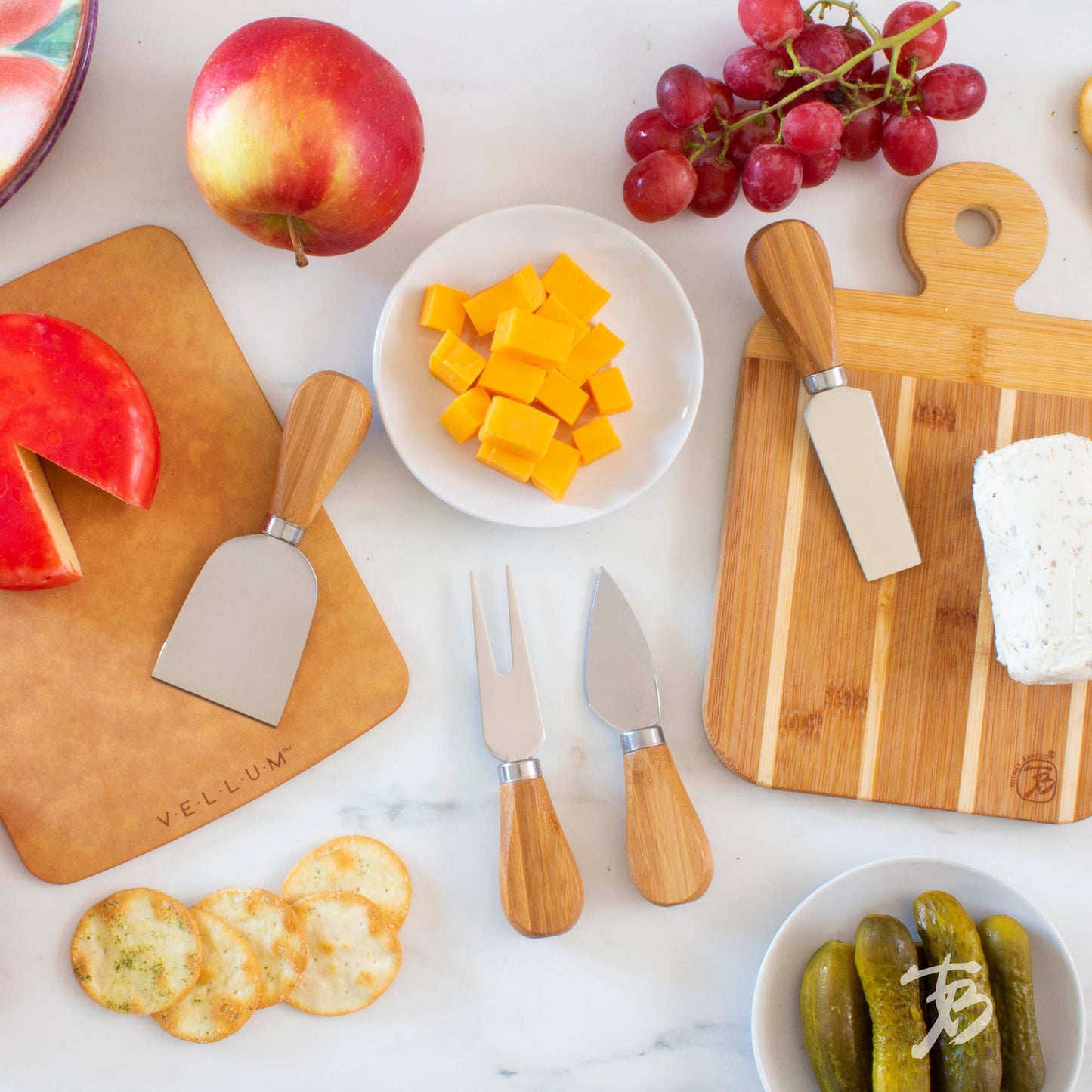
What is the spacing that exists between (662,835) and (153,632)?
0.73 m

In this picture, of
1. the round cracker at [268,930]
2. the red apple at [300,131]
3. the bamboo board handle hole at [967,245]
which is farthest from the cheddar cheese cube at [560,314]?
the round cracker at [268,930]

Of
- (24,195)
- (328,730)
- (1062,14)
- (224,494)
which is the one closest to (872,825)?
(328,730)

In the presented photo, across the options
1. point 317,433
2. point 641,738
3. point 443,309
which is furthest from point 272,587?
point 641,738

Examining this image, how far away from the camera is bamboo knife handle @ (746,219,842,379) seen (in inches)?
50.4

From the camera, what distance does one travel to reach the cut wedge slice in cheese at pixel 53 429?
3.64 ft

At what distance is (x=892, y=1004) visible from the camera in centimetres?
117

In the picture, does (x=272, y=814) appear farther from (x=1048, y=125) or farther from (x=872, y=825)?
(x=1048, y=125)

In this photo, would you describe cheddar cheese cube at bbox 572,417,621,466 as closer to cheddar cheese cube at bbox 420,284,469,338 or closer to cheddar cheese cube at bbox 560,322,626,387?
cheddar cheese cube at bbox 560,322,626,387

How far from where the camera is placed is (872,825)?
4.47 feet

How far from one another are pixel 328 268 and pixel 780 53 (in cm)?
67

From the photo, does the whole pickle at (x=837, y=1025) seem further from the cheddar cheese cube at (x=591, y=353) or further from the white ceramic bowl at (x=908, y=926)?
the cheddar cheese cube at (x=591, y=353)

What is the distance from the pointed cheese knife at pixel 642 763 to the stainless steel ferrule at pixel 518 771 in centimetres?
12

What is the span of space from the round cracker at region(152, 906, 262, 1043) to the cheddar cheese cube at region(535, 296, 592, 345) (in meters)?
0.91

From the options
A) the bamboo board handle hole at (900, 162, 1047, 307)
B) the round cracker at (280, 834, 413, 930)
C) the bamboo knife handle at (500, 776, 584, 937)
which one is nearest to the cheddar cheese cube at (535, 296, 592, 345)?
the bamboo board handle hole at (900, 162, 1047, 307)
